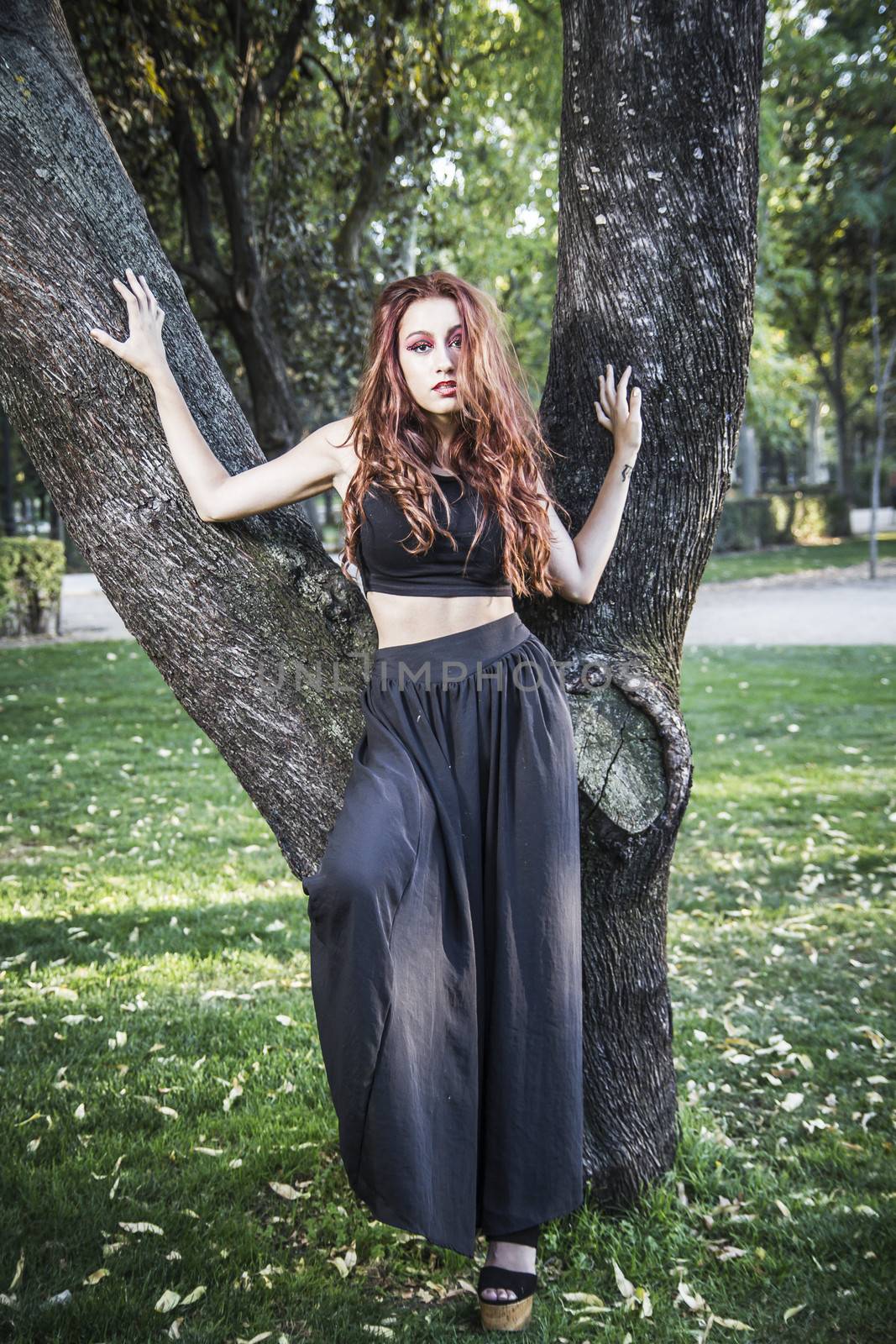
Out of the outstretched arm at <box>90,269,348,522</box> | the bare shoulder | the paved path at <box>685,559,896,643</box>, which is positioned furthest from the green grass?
the outstretched arm at <box>90,269,348,522</box>

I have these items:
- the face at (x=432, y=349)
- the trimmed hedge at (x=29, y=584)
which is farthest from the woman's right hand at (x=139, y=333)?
the trimmed hedge at (x=29, y=584)

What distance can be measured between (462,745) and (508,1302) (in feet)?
4.16

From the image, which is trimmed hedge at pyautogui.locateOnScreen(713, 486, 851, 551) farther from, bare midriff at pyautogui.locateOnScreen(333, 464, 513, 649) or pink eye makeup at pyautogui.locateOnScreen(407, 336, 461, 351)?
bare midriff at pyautogui.locateOnScreen(333, 464, 513, 649)

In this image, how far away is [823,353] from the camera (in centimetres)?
3228

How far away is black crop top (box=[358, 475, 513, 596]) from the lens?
234 centimetres

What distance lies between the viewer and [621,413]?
2535 mm

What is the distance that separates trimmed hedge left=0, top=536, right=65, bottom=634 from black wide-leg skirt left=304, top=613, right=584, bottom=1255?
12523 millimetres

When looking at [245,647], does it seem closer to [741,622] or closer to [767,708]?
[767,708]

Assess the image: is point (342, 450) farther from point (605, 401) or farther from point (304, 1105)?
point (304, 1105)

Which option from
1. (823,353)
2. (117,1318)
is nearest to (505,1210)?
(117,1318)

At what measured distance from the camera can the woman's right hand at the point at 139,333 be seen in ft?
7.59

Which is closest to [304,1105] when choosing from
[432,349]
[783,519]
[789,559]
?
[432,349]

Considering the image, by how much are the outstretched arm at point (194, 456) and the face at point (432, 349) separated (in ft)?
0.97

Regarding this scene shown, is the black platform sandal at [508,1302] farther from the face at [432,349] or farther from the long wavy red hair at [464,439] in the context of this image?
the face at [432,349]
